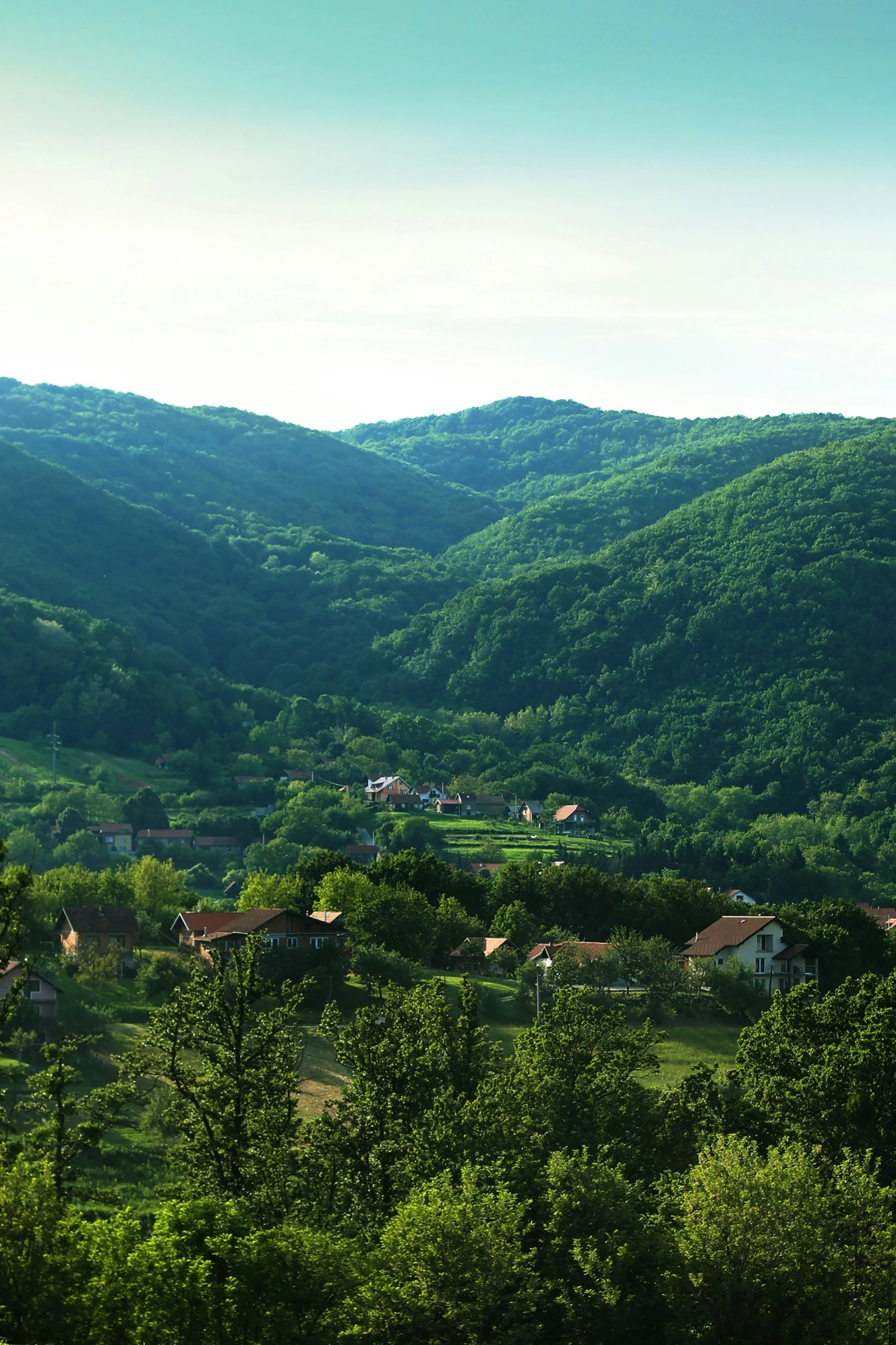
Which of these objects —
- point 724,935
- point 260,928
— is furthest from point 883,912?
point 260,928

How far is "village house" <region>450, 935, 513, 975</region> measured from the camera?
266 ft

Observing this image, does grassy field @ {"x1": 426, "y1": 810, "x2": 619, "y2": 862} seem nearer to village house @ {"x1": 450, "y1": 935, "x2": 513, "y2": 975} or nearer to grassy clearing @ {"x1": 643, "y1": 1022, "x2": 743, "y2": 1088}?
village house @ {"x1": 450, "y1": 935, "x2": 513, "y2": 975}

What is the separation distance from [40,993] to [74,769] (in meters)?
126

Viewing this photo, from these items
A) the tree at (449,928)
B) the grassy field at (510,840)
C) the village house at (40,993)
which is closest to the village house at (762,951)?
the tree at (449,928)

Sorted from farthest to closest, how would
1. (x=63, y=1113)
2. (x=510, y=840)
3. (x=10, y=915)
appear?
1. (x=510, y=840)
2. (x=63, y=1113)
3. (x=10, y=915)

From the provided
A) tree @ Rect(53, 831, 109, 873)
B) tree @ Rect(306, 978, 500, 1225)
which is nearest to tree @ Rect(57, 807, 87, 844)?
tree @ Rect(53, 831, 109, 873)

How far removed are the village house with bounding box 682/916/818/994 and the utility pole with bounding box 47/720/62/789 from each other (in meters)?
105

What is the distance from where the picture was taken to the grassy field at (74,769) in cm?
17938

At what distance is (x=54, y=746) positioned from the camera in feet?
607

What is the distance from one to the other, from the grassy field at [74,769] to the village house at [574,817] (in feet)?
145

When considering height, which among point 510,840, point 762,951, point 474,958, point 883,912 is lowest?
point 510,840

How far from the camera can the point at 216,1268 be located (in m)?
29.7

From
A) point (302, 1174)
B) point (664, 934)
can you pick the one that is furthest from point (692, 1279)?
point (664, 934)

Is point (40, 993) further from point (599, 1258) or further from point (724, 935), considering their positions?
point (724, 935)
